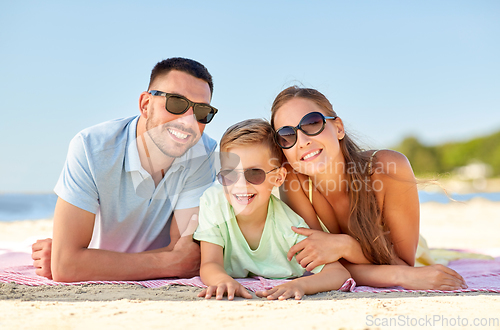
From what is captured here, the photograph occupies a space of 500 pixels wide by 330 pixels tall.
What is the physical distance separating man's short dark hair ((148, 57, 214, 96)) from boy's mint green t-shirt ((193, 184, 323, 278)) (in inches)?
49.6

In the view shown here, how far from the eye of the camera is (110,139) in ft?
10.7

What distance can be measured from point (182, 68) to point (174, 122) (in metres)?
0.53

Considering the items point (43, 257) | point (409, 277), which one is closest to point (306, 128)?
point (409, 277)

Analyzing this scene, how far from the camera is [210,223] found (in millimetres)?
3047

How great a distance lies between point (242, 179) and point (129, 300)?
124 centimetres

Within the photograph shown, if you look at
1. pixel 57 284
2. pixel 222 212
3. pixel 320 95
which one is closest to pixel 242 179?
pixel 222 212

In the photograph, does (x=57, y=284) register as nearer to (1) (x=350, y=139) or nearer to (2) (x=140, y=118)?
(2) (x=140, y=118)

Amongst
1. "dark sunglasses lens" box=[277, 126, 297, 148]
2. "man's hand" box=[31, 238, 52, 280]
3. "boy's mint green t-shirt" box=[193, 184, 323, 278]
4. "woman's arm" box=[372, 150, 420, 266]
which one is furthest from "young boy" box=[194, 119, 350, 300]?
"man's hand" box=[31, 238, 52, 280]

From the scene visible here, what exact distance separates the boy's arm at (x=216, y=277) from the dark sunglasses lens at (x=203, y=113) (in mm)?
1143

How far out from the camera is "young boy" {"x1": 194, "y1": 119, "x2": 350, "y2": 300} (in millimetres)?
3023

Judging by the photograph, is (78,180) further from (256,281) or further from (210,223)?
(256,281)

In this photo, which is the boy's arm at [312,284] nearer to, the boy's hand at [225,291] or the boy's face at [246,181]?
the boy's hand at [225,291]

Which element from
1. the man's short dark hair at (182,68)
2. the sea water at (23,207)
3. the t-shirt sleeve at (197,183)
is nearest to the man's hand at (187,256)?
the t-shirt sleeve at (197,183)

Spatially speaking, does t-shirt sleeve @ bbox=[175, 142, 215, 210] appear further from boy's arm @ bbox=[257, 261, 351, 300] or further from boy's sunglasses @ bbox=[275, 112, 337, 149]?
boy's arm @ bbox=[257, 261, 351, 300]
